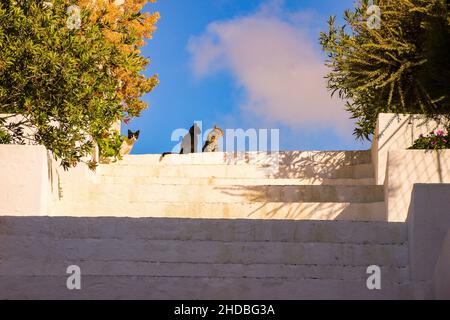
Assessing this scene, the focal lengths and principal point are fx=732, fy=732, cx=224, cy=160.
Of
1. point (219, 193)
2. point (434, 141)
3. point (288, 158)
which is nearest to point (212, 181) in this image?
point (219, 193)

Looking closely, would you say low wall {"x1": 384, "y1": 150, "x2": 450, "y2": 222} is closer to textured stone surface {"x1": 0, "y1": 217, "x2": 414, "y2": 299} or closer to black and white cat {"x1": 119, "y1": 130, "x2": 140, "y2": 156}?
textured stone surface {"x1": 0, "y1": 217, "x2": 414, "y2": 299}

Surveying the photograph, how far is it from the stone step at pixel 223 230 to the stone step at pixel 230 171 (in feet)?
26.6

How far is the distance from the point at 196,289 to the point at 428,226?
122 inches

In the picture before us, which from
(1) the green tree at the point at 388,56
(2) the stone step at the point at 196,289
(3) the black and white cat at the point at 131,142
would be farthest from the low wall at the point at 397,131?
(3) the black and white cat at the point at 131,142

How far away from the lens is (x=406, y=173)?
44.6 feet

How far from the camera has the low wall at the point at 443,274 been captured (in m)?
8.09

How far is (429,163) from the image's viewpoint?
45.7 feet

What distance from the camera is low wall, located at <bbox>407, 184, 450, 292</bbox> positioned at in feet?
30.6

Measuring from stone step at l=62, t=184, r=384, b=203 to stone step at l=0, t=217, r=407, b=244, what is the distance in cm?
462

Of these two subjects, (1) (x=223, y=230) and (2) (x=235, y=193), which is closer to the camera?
(1) (x=223, y=230)

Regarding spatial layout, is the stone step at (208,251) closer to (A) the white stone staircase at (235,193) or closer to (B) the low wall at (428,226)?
(B) the low wall at (428,226)

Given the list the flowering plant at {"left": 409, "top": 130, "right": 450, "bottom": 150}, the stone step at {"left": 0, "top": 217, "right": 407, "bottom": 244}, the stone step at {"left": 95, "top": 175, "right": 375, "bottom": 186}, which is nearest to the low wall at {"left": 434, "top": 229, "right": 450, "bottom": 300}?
the stone step at {"left": 0, "top": 217, "right": 407, "bottom": 244}

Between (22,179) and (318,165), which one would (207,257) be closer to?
(22,179)
